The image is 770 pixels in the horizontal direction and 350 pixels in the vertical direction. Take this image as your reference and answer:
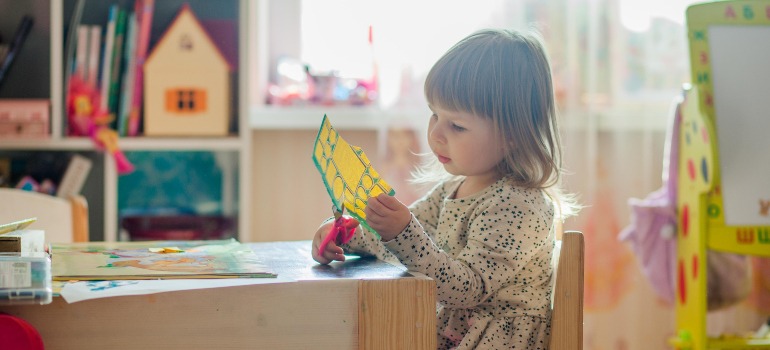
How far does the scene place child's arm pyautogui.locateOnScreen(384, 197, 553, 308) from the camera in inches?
27.4

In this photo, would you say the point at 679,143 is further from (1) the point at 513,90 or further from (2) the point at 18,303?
(2) the point at 18,303

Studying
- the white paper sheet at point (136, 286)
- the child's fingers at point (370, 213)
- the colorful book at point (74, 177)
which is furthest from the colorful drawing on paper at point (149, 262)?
the colorful book at point (74, 177)

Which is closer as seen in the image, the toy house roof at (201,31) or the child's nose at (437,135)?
the child's nose at (437,135)

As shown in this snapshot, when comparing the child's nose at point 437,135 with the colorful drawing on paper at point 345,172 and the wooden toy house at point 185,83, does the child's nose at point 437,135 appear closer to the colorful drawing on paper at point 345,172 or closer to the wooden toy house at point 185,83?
the colorful drawing on paper at point 345,172

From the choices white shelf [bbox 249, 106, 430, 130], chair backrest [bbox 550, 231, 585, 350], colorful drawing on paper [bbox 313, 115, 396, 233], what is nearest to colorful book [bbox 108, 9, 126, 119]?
white shelf [bbox 249, 106, 430, 130]

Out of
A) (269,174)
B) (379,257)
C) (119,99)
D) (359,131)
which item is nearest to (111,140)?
(119,99)

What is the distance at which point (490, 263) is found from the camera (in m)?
0.75

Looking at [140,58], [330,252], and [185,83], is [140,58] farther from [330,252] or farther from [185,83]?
[330,252]

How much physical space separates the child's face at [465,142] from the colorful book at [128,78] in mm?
1021

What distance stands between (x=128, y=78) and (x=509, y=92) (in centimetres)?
113

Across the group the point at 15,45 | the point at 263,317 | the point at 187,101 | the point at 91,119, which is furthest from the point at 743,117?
the point at 15,45

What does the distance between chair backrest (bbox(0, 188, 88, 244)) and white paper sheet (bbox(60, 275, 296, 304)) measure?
1.87 feet

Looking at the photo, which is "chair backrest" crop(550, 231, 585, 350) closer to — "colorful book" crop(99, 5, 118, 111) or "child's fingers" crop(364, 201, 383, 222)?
"child's fingers" crop(364, 201, 383, 222)

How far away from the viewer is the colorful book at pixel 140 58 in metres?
1.60
